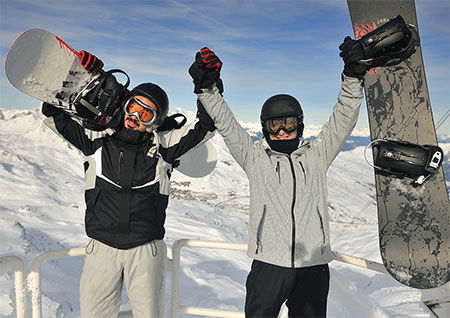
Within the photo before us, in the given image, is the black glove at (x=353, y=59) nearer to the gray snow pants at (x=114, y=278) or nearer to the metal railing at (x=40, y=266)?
the metal railing at (x=40, y=266)

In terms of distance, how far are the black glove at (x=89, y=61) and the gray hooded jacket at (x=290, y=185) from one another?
29.9 inches

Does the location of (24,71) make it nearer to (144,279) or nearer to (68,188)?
(144,279)

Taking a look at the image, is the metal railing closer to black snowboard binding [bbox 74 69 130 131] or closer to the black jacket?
the black jacket

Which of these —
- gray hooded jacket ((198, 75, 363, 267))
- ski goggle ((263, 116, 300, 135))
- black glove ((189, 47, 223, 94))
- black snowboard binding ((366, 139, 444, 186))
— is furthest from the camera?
black snowboard binding ((366, 139, 444, 186))

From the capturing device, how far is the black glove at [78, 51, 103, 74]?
2.03 metres

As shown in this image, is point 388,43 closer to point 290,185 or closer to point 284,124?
point 284,124

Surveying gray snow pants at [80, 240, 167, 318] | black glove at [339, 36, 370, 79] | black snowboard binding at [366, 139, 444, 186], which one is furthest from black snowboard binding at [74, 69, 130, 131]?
black snowboard binding at [366, 139, 444, 186]

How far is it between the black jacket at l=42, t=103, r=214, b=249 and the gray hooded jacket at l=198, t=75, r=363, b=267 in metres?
0.22

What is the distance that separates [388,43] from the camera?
1.78m

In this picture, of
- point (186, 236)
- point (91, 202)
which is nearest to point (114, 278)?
point (91, 202)

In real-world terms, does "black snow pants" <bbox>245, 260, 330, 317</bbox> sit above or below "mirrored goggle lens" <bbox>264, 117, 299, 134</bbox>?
below

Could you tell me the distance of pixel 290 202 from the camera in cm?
180

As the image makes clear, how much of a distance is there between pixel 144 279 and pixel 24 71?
137 cm

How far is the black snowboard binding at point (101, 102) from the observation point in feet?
6.51
